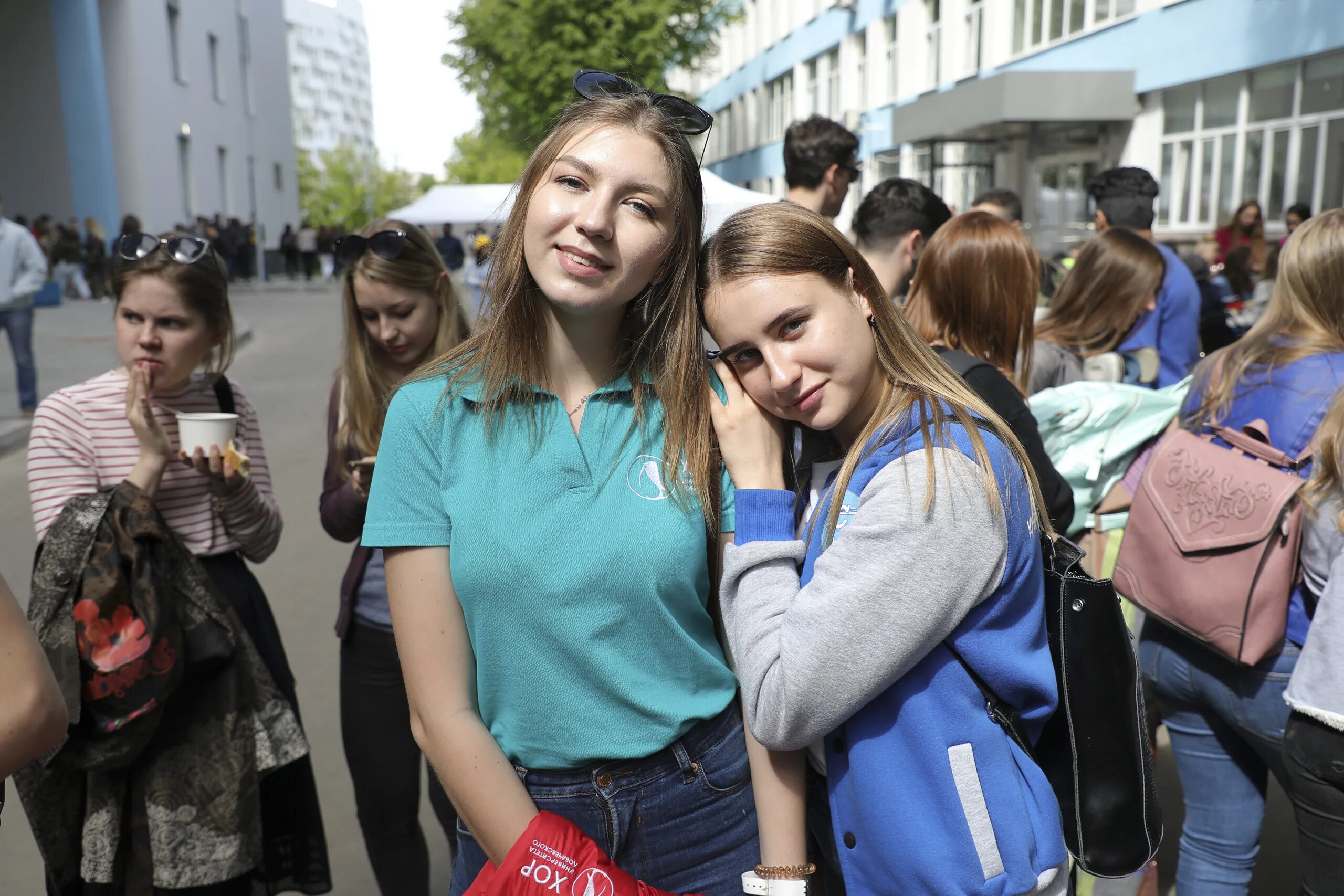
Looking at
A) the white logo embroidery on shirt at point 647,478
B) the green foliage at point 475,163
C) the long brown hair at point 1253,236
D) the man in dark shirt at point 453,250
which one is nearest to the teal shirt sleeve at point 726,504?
the white logo embroidery on shirt at point 647,478

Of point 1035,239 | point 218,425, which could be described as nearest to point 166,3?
point 1035,239

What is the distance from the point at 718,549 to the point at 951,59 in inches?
830

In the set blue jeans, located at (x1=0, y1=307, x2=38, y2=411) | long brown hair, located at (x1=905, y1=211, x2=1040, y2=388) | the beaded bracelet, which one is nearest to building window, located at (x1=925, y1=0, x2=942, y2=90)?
blue jeans, located at (x1=0, y1=307, x2=38, y2=411)

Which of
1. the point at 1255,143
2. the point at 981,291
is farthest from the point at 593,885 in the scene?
the point at 1255,143

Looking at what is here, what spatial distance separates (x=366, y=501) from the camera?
2715mm

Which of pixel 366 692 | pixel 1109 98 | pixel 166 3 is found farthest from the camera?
pixel 166 3

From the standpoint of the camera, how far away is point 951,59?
20562 millimetres

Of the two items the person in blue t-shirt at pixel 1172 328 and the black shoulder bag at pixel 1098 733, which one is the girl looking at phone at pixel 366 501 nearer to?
the black shoulder bag at pixel 1098 733

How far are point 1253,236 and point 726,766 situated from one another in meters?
9.34

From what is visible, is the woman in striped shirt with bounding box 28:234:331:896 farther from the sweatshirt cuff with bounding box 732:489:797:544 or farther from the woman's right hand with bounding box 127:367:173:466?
the sweatshirt cuff with bounding box 732:489:797:544

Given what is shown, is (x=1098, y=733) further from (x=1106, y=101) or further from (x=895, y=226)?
(x=1106, y=101)

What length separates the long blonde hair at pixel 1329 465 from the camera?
2150 millimetres

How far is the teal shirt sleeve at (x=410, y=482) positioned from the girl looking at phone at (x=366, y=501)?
43.9 inches

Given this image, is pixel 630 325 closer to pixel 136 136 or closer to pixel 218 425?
pixel 218 425
